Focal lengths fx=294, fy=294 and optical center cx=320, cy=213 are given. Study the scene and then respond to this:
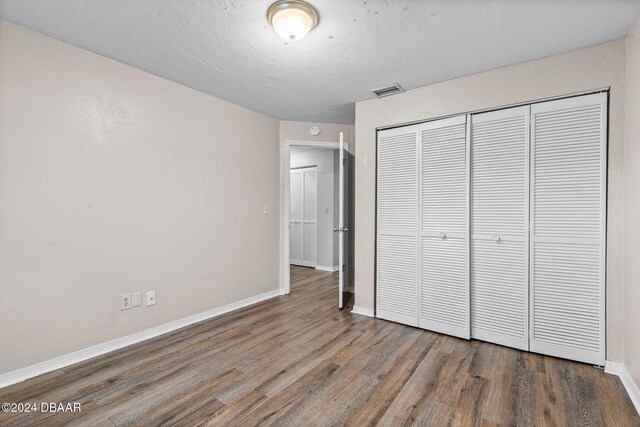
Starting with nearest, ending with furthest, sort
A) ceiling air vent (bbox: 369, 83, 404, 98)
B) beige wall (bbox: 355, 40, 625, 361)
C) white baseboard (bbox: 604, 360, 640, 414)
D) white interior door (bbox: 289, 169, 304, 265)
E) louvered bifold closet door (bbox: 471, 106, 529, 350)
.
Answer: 1. white baseboard (bbox: 604, 360, 640, 414)
2. beige wall (bbox: 355, 40, 625, 361)
3. louvered bifold closet door (bbox: 471, 106, 529, 350)
4. ceiling air vent (bbox: 369, 83, 404, 98)
5. white interior door (bbox: 289, 169, 304, 265)

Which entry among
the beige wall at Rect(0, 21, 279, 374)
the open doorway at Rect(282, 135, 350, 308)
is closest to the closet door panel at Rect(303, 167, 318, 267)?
the open doorway at Rect(282, 135, 350, 308)

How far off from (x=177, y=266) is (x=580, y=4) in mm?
3659

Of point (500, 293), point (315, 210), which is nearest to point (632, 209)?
point (500, 293)

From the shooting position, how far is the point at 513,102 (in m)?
2.47

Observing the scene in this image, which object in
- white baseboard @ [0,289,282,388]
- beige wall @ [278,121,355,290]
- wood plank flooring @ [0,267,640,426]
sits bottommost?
wood plank flooring @ [0,267,640,426]

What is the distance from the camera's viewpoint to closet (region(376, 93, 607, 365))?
223 cm

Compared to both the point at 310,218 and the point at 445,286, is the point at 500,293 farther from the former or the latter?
the point at 310,218

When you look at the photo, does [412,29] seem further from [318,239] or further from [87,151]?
[318,239]

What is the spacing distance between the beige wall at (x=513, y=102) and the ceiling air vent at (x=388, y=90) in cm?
8

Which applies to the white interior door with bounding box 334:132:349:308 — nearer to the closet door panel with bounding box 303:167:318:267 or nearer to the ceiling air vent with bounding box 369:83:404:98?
the ceiling air vent with bounding box 369:83:404:98

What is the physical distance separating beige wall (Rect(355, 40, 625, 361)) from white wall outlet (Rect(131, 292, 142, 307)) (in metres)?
2.17

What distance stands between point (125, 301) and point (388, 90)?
10.3 ft

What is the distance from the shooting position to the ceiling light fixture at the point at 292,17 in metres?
1.73

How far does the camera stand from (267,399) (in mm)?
1818
